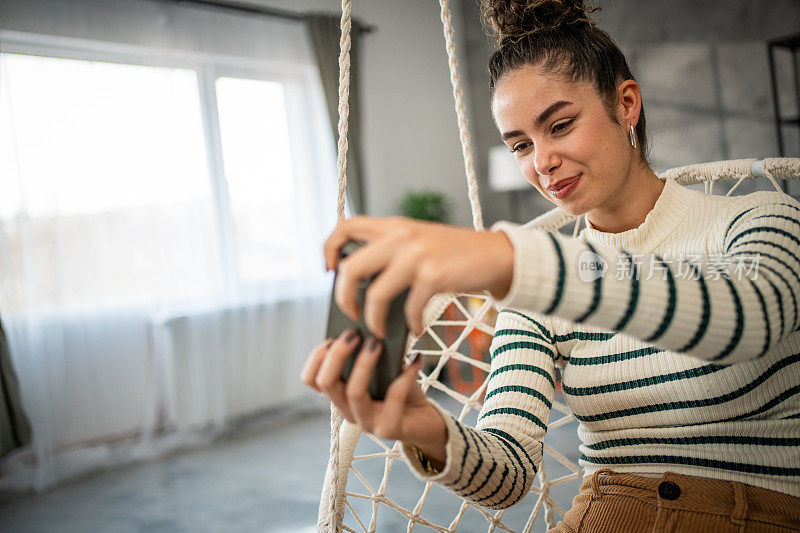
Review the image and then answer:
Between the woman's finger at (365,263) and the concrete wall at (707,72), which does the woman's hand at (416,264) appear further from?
the concrete wall at (707,72)

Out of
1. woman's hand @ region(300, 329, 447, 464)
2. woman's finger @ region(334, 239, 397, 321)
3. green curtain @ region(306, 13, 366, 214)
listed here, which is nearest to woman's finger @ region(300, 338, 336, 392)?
woman's hand @ region(300, 329, 447, 464)

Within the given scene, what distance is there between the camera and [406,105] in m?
4.73

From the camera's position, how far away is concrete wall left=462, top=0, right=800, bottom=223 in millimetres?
3344

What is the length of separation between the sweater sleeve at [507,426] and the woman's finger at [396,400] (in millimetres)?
119

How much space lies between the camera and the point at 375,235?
0.47 m

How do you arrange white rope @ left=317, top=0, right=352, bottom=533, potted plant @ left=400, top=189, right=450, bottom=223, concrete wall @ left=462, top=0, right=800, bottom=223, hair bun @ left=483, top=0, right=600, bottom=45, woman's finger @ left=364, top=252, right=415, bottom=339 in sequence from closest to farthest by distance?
woman's finger @ left=364, top=252, right=415, bottom=339
white rope @ left=317, top=0, right=352, bottom=533
hair bun @ left=483, top=0, right=600, bottom=45
concrete wall @ left=462, top=0, right=800, bottom=223
potted plant @ left=400, top=189, right=450, bottom=223

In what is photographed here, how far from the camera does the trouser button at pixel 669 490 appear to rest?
31.9 inches

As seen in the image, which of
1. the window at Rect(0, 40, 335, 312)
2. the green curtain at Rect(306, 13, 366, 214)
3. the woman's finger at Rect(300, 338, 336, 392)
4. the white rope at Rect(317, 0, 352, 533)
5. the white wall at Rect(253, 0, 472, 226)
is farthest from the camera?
the white wall at Rect(253, 0, 472, 226)

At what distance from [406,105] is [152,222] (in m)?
2.21

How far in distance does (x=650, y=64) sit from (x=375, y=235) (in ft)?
12.9

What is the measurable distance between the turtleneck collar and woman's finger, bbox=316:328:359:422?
532 mm

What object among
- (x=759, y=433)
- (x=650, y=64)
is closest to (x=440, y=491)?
(x=759, y=433)

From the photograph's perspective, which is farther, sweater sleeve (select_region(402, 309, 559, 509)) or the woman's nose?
the woman's nose

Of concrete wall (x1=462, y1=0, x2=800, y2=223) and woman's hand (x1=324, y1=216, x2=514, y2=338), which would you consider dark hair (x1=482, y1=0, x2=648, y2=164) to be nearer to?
woman's hand (x1=324, y1=216, x2=514, y2=338)
